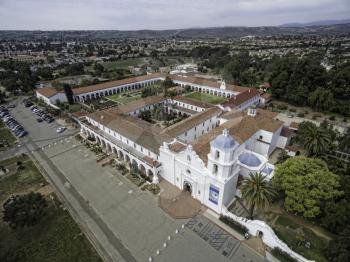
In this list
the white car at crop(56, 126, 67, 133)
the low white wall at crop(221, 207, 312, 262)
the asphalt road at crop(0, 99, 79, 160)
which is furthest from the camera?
the white car at crop(56, 126, 67, 133)

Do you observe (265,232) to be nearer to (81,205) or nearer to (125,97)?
(81,205)

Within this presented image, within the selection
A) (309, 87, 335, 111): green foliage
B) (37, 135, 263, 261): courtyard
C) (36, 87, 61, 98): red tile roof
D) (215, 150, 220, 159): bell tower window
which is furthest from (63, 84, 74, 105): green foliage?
(309, 87, 335, 111): green foliage

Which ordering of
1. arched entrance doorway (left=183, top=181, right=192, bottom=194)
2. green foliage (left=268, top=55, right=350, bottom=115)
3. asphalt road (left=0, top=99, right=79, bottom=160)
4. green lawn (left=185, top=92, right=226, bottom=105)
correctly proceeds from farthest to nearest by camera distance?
green lawn (left=185, top=92, right=226, bottom=105)
green foliage (left=268, top=55, right=350, bottom=115)
asphalt road (left=0, top=99, right=79, bottom=160)
arched entrance doorway (left=183, top=181, right=192, bottom=194)

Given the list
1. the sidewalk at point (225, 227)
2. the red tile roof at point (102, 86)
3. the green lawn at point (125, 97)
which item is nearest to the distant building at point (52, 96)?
the red tile roof at point (102, 86)

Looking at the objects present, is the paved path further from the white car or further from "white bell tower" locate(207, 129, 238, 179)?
"white bell tower" locate(207, 129, 238, 179)

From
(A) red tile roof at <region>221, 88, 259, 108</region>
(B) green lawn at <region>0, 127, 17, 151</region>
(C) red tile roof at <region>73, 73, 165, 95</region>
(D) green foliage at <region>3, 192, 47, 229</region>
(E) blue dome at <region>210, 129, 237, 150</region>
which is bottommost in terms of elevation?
(B) green lawn at <region>0, 127, 17, 151</region>

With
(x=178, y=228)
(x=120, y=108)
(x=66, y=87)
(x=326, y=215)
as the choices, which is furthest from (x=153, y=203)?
(x=66, y=87)

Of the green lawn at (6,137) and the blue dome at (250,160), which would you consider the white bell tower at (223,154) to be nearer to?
the blue dome at (250,160)
